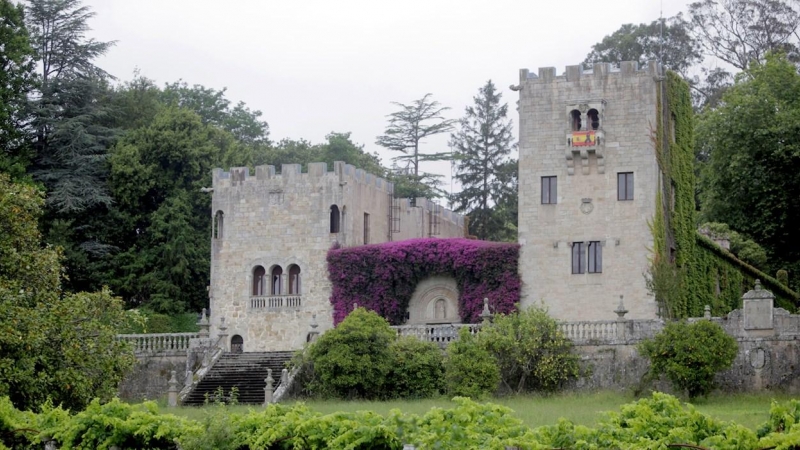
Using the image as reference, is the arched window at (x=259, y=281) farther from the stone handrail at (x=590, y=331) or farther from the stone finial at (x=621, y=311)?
the stone finial at (x=621, y=311)

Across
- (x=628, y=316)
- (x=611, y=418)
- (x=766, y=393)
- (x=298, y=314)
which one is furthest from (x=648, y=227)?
(x=611, y=418)

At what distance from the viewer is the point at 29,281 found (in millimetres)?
27312

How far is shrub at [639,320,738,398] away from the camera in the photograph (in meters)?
34.9

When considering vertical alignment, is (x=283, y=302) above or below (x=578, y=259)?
below

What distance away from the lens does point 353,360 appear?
37938 millimetres

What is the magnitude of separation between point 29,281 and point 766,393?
729 inches

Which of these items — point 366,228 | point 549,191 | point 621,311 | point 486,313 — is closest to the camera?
point 621,311

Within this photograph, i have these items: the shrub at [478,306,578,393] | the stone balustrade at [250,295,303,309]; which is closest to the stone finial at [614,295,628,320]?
the shrub at [478,306,578,393]

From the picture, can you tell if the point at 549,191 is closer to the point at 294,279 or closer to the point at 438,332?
the point at 438,332

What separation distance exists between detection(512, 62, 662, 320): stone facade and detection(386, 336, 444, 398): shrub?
625 cm

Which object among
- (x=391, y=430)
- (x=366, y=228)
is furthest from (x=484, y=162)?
(x=391, y=430)

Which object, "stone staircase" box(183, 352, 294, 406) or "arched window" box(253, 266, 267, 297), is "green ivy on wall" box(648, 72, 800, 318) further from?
"arched window" box(253, 266, 267, 297)

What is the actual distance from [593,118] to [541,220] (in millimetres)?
3612

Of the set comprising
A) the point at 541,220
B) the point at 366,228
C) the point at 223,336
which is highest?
the point at 366,228
